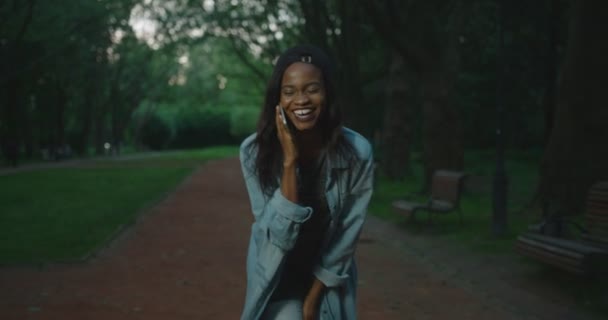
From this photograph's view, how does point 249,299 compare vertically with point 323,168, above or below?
below

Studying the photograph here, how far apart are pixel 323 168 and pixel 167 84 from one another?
65644 millimetres

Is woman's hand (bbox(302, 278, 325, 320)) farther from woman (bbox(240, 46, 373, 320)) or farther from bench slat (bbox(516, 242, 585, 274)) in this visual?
bench slat (bbox(516, 242, 585, 274))

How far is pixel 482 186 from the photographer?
22156 millimetres

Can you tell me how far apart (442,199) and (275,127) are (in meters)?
10.9

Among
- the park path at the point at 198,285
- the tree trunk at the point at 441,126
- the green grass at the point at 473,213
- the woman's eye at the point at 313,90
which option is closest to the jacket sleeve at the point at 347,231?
the woman's eye at the point at 313,90

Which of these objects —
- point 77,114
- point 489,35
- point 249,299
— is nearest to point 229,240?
point 249,299

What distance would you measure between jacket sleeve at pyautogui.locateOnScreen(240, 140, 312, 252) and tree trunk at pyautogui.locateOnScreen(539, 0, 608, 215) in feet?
33.8

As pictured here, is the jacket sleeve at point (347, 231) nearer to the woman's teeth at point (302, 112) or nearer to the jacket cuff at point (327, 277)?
the jacket cuff at point (327, 277)

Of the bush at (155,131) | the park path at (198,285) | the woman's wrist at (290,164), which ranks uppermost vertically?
the woman's wrist at (290,164)

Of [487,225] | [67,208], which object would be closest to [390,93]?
[67,208]

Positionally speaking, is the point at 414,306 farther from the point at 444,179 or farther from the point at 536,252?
the point at 444,179

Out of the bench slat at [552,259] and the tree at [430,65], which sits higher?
the tree at [430,65]

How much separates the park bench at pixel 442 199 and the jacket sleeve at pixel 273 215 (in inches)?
395

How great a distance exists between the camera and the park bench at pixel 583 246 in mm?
6781
